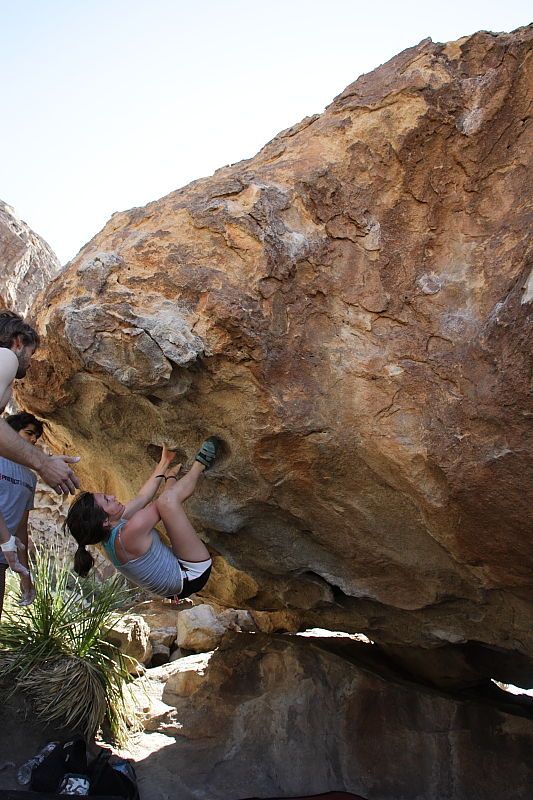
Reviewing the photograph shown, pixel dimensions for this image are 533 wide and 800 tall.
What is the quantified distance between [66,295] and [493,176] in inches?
77.8

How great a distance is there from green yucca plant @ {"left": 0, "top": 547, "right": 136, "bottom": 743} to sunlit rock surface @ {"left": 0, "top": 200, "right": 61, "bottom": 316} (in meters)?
3.92

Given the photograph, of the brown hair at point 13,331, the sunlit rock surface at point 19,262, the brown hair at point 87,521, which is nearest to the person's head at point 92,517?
the brown hair at point 87,521

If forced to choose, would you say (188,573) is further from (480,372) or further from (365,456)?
(480,372)

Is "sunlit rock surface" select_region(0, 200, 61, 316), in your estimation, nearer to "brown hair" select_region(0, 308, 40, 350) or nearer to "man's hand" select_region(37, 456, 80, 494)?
"brown hair" select_region(0, 308, 40, 350)

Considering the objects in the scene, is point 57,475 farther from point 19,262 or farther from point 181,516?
point 19,262

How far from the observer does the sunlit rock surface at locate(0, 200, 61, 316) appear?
8047 millimetres

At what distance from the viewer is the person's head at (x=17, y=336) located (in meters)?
3.02

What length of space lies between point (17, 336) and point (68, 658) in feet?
8.68

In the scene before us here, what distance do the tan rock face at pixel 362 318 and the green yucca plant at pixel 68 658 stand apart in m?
2.05

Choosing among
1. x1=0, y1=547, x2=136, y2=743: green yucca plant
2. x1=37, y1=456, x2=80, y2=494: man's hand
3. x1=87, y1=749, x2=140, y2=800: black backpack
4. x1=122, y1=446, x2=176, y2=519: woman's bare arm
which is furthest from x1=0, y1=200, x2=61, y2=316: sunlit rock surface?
x1=87, y1=749, x2=140, y2=800: black backpack

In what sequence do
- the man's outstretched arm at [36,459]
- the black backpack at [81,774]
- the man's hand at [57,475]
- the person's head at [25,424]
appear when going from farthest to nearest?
1. the person's head at [25,424]
2. the black backpack at [81,774]
3. the man's hand at [57,475]
4. the man's outstretched arm at [36,459]

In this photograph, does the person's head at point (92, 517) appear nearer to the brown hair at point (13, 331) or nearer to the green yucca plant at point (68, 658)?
the brown hair at point (13, 331)

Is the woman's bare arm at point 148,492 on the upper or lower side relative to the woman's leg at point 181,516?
upper

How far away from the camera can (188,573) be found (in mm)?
3244
